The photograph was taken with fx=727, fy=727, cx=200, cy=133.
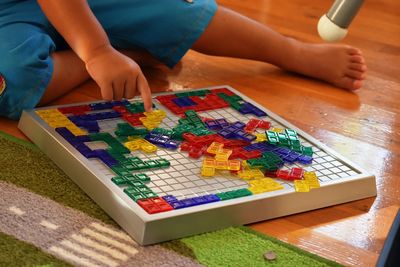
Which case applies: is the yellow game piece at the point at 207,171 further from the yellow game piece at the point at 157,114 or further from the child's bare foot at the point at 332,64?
the child's bare foot at the point at 332,64

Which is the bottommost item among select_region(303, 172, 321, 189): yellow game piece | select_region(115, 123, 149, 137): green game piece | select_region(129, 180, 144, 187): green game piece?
select_region(115, 123, 149, 137): green game piece

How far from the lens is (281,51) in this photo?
1307 millimetres

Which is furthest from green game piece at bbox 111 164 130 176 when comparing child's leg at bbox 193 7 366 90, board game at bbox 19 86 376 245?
child's leg at bbox 193 7 366 90

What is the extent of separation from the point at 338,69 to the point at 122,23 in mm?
393

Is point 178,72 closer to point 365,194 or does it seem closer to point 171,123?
point 171,123

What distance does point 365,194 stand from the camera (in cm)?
93

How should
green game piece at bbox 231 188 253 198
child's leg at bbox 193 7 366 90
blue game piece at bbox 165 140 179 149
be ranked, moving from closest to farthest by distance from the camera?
green game piece at bbox 231 188 253 198 < blue game piece at bbox 165 140 179 149 < child's leg at bbox 193 7 366 90

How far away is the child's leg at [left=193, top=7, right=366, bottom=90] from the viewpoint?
1.25m

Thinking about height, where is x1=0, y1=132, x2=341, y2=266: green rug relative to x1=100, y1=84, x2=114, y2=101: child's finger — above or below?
below

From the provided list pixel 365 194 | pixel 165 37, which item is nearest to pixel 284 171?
pixel 365 194

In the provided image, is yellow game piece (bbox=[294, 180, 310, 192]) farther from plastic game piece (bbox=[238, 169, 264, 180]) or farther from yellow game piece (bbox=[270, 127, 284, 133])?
yellow game piece (bbox=[270, 127, 284, 133])

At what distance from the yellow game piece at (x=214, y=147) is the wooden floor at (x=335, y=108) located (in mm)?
129

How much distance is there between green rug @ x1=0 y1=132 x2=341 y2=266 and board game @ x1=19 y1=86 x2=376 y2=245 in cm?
2

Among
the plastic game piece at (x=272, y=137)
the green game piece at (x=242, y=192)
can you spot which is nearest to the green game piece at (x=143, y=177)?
the green game piece at (x=242, y=192)
